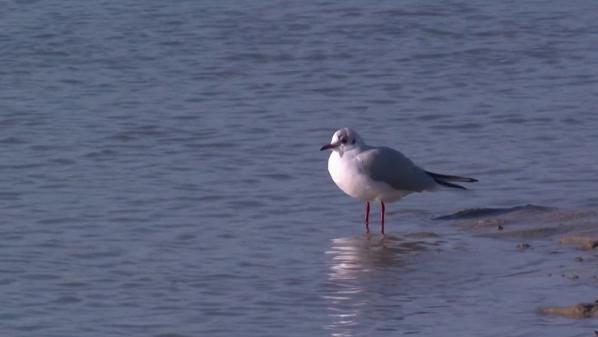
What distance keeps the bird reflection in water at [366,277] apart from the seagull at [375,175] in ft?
1.45

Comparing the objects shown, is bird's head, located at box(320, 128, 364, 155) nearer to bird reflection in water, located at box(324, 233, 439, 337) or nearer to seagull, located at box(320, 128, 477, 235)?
seagull, located at box(320, 128, 477, 235)

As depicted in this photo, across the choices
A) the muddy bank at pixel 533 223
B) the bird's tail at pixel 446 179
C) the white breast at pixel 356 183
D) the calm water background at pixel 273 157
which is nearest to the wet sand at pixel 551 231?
the muddy bank at pixel 533 223

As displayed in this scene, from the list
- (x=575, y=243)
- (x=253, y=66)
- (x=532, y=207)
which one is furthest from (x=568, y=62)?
(x=575, y=243)

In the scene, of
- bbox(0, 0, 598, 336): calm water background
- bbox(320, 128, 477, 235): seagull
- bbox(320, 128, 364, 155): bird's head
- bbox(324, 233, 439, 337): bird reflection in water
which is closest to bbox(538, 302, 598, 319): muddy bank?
bbox(0, 0, 598, 336): calm water background

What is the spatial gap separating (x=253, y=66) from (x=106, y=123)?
10.5 feet

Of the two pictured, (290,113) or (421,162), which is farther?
(290,113)

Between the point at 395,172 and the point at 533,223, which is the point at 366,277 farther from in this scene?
the point at 395,172

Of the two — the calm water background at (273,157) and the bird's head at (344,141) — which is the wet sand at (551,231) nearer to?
the calm water background at (273,157)

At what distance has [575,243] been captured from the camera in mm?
8938

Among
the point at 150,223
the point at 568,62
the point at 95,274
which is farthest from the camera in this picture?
the point at 568,62

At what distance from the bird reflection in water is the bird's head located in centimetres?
79

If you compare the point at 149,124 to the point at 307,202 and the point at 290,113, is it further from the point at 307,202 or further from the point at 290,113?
the point at 307,202

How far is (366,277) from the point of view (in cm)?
859

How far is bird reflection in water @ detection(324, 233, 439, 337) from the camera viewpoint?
301 inches
